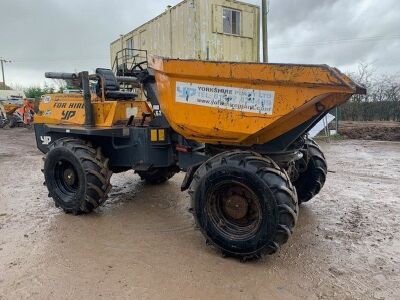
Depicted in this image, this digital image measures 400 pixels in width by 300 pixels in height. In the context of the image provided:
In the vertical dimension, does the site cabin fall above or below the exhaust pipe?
above

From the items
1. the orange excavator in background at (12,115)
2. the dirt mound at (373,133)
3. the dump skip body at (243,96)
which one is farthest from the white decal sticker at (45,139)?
the orange excavator in background at (12,115)

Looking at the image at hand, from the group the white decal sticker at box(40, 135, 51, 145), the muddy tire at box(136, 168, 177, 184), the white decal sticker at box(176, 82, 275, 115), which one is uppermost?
the white decal sticker at box(176, 82, 275, 115)

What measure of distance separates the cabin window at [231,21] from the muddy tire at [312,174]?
1011 cm

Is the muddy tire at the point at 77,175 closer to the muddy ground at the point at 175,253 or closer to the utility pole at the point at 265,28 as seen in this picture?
the muddy ground at the point at 175,253

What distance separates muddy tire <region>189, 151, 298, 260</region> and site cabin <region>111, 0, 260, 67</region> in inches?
395

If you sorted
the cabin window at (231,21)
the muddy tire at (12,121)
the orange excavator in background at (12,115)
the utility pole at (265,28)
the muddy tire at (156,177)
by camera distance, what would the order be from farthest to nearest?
1. the muddy tire at (12,121)
2. the orange excavator in background at (12,115)
3. the cabin window at (231,21)
4. the utility pole at (265,28)
5. the muddy tire at (156,177)

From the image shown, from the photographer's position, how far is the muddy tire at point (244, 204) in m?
3.21

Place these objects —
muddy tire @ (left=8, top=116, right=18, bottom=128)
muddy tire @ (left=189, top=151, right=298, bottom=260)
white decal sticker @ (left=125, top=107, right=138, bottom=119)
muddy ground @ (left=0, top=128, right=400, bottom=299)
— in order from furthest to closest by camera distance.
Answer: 1. muddy tire @ (left=8, top=116, right=18, bottom=128)
2. white decal sticker @ (left=125, top=107, right=138, bottom=119)
3. muddy tire @ (left=189, top=151, right=298, bottom=260)
4. muddy ground @ (left=0, top=128, right=400, bottom=299)

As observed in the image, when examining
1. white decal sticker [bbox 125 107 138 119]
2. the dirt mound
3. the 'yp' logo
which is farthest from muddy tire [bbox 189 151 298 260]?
the dirt mound

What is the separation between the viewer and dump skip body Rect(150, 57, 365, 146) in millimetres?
3070

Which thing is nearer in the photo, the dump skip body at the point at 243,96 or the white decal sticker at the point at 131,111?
the dump skip body at the point at 243,96

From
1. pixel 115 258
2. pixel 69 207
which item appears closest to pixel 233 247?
pixel 115 258

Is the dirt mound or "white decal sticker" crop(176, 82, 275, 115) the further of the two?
the dirt mound

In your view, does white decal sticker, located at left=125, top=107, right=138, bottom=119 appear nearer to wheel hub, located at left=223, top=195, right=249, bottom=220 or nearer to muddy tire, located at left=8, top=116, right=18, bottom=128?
wheel hub, located at left=223, top=195, right=249, bottom=220
